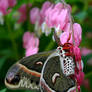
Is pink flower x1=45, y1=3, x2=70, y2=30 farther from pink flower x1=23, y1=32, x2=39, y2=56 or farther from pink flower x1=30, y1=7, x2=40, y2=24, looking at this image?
pink flower x1=30, y1=7, x2=40, y2=24

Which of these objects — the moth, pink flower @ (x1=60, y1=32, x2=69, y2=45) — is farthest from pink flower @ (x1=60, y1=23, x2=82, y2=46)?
the moth

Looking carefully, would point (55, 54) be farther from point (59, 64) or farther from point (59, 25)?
point (59, 25)

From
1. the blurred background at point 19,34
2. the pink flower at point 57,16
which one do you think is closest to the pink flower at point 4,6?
the blurred background at point 19,34

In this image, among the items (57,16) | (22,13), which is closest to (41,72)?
(57,16)

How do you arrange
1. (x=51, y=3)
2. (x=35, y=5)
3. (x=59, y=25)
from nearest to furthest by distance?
(x=59, y=25) < (x=51, y=3) < (x=35, y=5)

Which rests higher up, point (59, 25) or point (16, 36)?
point (59, 25)

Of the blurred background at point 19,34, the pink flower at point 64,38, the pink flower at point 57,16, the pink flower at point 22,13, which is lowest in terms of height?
the blurred background at point 19,34

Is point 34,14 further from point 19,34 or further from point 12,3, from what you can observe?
point 19,34

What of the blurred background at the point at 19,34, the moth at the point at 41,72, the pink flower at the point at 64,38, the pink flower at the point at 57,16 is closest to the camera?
the moth at the point at 41,72

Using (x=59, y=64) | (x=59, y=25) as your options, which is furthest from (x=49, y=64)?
(x=59, y=25)

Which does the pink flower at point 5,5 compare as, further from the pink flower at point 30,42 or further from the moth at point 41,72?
the moth at point 41,72
